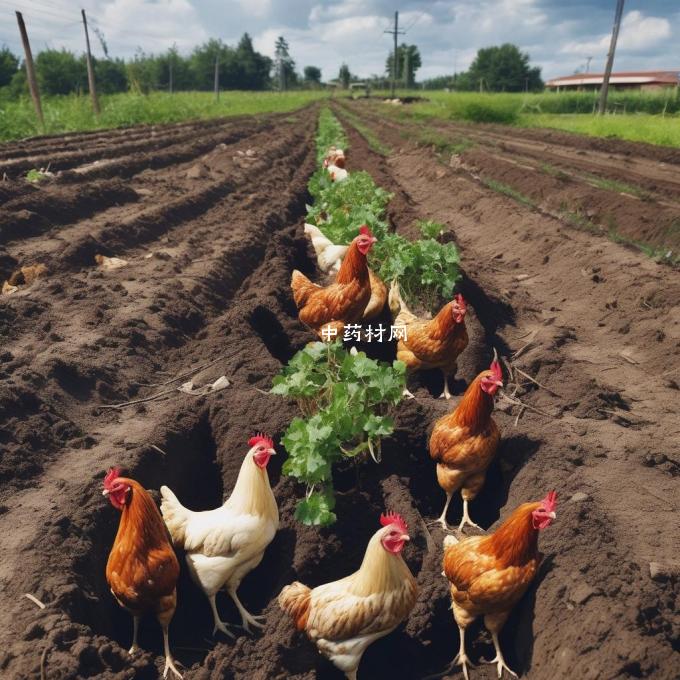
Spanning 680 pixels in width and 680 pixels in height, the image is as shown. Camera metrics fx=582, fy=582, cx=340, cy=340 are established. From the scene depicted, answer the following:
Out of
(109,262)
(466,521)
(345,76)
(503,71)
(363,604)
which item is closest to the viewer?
(363,604)

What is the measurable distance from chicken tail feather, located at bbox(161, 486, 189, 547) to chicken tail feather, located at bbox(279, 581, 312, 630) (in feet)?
2.46

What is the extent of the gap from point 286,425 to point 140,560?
1.73 m

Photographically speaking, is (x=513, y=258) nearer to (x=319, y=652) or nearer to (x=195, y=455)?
(x=195, y=455)

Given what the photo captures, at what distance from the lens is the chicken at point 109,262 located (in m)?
8.68

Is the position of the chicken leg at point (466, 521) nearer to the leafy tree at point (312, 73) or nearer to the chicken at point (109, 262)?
the chicken at point (109, 262)

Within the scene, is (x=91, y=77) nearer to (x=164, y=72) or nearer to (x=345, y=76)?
(x=164, y=72)

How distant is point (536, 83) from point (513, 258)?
288 feet

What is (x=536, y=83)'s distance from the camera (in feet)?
281

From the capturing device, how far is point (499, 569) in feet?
10.3

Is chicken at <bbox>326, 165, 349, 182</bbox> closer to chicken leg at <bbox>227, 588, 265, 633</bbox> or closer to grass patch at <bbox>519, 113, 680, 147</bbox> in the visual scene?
chicken leg at <bbox>227, 588, 265, 633</bbox>

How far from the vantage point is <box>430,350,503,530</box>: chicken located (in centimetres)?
407

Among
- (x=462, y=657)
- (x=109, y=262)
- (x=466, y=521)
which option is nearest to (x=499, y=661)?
(x=462, y=657)

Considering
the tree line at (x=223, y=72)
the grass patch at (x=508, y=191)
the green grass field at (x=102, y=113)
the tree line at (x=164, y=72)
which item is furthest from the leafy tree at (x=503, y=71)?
the grass patch at (x=508, y=191)

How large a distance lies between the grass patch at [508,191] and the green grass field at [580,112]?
1153cm
